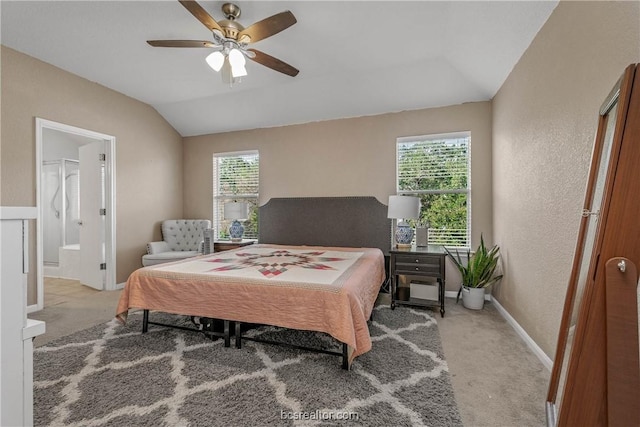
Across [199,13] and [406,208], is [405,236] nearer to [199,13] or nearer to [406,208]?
[406,208]

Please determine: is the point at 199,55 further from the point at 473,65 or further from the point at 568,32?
the point at 568,32

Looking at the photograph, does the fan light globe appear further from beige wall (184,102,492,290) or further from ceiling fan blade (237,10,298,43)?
beige wall (184,102,492,290)

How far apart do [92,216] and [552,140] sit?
534 centimetres

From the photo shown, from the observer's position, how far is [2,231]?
682mm

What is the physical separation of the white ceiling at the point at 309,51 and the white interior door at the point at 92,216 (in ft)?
3.54

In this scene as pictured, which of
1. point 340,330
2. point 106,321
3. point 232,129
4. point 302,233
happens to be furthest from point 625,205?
point 232,129

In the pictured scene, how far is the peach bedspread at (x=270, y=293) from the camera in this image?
1.76 m

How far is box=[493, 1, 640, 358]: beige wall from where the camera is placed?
1.46 metres

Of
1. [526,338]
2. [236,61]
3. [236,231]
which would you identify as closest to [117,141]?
[236,231]

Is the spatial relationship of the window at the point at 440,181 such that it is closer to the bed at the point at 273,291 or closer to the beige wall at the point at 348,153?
the beige wall at the point at 348,153

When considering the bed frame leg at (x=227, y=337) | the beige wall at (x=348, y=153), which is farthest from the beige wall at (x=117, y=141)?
the bed frame leg at (x=227, y=337)

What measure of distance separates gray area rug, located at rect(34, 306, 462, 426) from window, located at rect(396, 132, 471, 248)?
1.72 metres

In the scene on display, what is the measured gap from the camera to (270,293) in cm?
190

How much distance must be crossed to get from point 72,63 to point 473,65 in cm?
453
